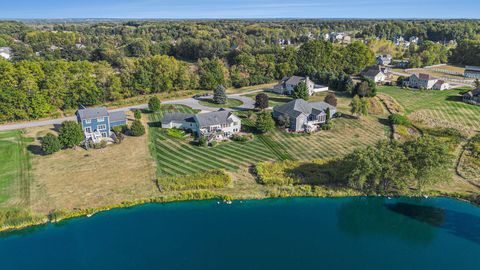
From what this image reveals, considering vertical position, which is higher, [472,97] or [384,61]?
[384,61]

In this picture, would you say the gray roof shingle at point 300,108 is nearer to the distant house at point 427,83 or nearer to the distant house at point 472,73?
the distant house at point 427,83

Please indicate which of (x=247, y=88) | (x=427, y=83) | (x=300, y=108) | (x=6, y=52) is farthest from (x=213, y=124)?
(x=6, y=52)

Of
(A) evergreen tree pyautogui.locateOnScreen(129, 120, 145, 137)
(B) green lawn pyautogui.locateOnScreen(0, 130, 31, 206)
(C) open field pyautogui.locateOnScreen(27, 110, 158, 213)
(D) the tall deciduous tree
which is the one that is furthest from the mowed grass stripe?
(D) the tall deciduous tree

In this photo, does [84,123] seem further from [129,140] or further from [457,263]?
[457,263]

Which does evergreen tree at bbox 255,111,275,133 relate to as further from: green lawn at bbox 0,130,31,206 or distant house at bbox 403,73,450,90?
distant house at bbox 403,73,450,90

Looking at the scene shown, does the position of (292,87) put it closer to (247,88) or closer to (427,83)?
(247,88)

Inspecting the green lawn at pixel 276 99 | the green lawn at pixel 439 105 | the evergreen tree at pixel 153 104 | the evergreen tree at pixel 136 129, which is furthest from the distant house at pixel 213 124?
the green lawn at pixel 439 105

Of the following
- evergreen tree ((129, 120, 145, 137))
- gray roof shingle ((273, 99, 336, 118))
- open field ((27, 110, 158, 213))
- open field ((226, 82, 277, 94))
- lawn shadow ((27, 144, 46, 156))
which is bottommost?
open field ((27, 110, 158, 213))
